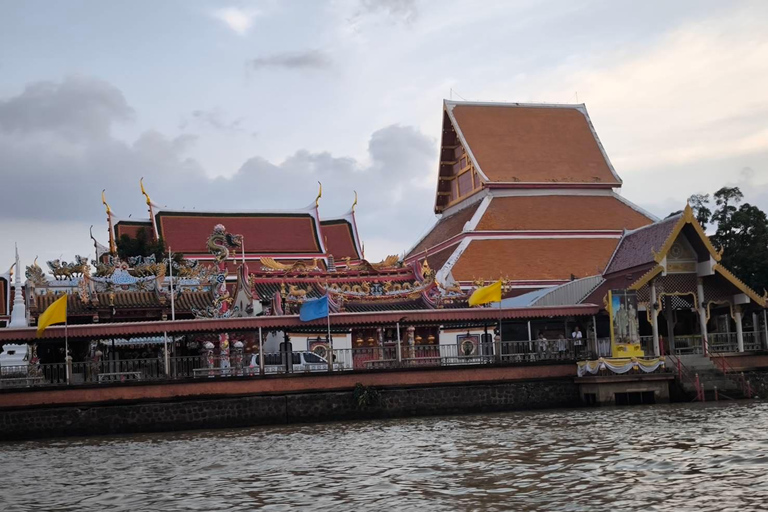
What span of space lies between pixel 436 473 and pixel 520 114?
138ft

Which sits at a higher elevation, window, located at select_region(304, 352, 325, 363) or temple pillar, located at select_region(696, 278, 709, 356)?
temple pillar, located at select_region(696, 278, 709, 356)

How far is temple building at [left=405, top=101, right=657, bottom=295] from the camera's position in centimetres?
4472

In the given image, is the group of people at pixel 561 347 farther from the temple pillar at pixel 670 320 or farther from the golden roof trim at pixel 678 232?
the golden roof trim at pixel 678 232

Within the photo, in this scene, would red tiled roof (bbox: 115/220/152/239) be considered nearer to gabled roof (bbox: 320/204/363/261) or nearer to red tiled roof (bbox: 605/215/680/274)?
gabled roof (bbox: 320/204/363/261)

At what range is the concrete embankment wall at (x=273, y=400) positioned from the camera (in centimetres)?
2506

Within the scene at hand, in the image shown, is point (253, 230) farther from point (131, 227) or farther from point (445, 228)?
point (445, 228)

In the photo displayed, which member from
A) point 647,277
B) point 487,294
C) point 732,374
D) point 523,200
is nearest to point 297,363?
point 487,294

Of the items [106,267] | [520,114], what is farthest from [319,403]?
[520,114]

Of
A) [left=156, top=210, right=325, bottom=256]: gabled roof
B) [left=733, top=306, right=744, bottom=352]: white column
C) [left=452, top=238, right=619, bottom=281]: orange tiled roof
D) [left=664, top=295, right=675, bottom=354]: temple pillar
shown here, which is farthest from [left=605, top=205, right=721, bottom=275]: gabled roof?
[left=156, top=210, right=325, bottom=256]: gabled roof

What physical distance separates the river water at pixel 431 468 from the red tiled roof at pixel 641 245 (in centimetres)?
699

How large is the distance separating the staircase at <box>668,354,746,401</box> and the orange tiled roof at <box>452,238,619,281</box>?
16540 mm

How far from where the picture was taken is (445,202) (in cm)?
5691

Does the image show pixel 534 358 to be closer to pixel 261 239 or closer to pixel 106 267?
pixel 106 267

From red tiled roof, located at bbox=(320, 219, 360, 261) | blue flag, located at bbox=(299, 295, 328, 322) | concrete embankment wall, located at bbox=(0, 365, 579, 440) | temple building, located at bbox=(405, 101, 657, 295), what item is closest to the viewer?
concrete embankment wall, located at bbox=(0, 365, 579, 440)
